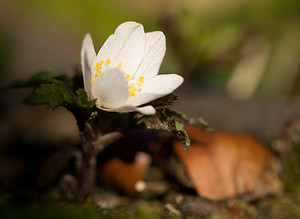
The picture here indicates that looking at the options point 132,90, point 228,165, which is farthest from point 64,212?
point 228,165

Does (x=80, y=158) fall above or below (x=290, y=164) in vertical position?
above

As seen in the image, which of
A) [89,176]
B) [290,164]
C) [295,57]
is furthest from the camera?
[295,57]

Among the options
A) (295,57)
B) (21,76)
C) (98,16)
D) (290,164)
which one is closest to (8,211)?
(290,164)

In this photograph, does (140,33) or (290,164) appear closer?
(140,33)

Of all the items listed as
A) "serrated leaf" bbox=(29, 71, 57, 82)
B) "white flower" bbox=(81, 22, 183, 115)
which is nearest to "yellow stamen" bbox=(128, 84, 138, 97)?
"white flower" bbox=(81, 22, 183, 115)

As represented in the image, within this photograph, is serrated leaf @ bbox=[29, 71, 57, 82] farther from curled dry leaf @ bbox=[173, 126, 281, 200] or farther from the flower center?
curled dry leaf @ bbox=[173, 126, 281, 200]

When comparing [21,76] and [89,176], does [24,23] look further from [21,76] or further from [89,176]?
[89,176]

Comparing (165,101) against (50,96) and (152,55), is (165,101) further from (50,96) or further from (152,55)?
(50,96)
